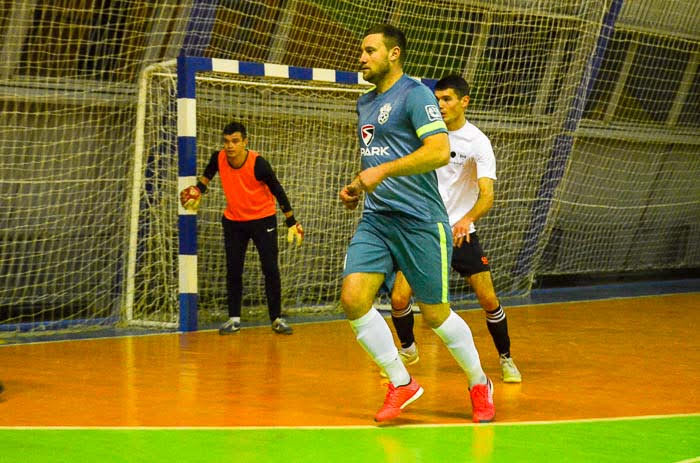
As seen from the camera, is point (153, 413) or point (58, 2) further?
point (58, 2)

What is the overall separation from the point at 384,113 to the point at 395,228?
61 centimetres

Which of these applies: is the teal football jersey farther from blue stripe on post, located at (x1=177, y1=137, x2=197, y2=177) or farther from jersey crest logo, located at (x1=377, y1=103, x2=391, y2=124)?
blue stripe on post, located at (x1=177, y1=137, x2=197, y2=177)

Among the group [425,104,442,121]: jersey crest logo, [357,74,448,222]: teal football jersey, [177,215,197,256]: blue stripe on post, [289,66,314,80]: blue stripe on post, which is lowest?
[177,215,197,256]: blue stripe on post

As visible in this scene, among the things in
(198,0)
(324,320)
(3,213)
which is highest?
(198,0)

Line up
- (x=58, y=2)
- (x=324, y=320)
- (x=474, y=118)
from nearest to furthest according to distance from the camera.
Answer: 1. (x=58, y=2)
2. (x=324, y=320)
3. (x=474, y=118)

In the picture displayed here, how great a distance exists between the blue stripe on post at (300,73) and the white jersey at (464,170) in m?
3.35

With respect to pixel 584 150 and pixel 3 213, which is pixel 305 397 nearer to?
pixel 3 213

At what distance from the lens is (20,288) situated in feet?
33.8

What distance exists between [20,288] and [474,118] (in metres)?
6.08

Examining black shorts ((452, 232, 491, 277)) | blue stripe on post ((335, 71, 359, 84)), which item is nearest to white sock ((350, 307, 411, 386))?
black shorts ((452, 232, 491, 277))

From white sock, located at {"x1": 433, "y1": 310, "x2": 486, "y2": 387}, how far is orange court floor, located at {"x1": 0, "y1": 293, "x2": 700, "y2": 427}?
11.3 inches

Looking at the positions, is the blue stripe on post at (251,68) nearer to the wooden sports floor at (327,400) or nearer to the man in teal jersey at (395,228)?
the wooden sports floor at (327,400)

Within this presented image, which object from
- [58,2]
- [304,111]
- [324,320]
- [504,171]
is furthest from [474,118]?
[58,2]

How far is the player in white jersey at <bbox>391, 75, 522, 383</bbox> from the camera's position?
713 cm
